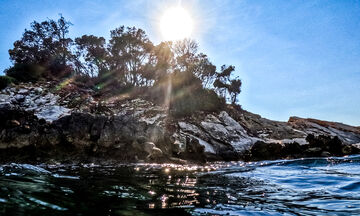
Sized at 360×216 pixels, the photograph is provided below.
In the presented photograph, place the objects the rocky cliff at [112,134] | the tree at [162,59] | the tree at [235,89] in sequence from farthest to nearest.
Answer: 1. the tree at [235,89]
2. the tree at [162,59]
3. the rocky cliff at [112,134]

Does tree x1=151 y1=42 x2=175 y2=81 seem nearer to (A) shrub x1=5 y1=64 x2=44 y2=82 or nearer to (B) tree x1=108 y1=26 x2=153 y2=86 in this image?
(B) tree x1=108 y1=26 x2=153 y2=86

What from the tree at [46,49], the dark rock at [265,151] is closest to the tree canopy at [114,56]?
the tree at [46,49]

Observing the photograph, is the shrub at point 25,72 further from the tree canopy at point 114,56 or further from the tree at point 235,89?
the tree at point 235,89

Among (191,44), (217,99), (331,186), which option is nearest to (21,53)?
(191,44)

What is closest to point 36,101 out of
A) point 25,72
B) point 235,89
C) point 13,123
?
point 13,123

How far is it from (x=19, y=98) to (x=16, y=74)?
7.83 meters

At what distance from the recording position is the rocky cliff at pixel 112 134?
10.6 m

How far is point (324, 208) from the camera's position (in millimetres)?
3312

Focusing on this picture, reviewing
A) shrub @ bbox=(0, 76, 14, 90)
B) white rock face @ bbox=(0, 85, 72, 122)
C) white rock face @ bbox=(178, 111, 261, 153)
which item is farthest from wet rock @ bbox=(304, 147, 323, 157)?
shrub @ bbox=(0, 76, 14, 90)

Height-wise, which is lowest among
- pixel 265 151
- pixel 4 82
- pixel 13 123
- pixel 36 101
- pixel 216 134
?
pixel 265 151

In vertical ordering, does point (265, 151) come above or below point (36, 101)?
below

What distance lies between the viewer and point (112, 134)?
1220 cm

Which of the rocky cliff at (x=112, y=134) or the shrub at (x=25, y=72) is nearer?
the rocky cliff at (x=112, y=134)

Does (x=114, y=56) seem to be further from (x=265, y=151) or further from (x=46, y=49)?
(x=265, y=151)
